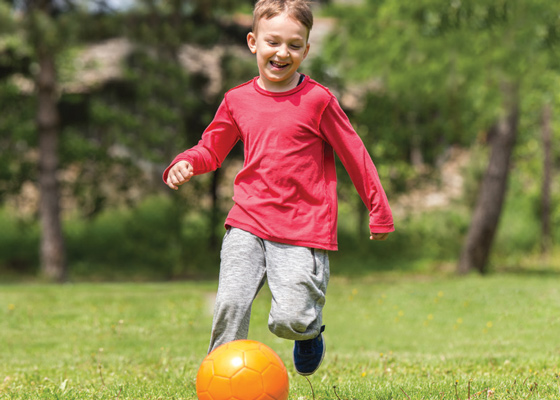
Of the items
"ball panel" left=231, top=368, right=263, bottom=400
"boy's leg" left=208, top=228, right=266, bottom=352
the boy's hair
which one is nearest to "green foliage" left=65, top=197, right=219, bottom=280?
"boy's leg" left=208, top=228, right=266, bottom=352

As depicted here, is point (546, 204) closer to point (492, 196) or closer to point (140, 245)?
point (492, 196)

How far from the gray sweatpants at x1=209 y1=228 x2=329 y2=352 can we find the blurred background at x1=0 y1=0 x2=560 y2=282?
460 inches

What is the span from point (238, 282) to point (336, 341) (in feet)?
17.4

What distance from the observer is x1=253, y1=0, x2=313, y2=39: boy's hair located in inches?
156

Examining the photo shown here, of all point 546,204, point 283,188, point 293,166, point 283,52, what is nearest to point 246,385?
point 283,188

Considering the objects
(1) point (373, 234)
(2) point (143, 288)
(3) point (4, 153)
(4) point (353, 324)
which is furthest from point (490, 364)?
(3) point (4, 153)

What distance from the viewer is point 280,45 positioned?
4012 mm

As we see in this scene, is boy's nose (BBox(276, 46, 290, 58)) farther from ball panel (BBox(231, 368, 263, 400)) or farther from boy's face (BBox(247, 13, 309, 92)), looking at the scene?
ball panel (BBox(231, 368, 263, 400))

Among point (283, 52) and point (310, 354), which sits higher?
point (283, 52)

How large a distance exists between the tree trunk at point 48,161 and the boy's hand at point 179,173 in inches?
561

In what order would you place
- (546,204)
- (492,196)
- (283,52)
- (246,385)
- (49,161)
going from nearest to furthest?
(246,385) < (283,52) < (49,161) < (492,196) < (546,204)

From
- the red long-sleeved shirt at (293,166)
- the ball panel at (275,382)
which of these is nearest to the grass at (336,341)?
the ball panel at (275,382)

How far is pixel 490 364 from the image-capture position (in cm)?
612

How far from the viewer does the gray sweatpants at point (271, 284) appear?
399 centimetres
